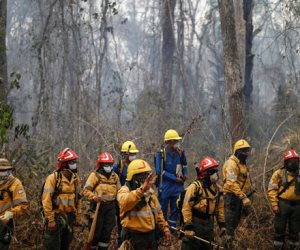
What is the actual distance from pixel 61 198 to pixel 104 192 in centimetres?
107

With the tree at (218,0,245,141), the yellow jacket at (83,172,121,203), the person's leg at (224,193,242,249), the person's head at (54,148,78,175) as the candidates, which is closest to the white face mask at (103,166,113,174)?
the yellow jacket at (83,172,121,203)

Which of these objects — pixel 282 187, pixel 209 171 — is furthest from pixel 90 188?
pixel 282 187

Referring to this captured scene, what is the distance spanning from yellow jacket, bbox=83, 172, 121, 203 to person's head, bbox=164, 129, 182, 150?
1.47 meters

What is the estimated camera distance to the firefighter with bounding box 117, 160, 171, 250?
581 centimetres

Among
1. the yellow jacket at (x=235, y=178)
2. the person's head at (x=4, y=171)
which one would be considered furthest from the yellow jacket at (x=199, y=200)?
the person's head at (x=4, y=171)

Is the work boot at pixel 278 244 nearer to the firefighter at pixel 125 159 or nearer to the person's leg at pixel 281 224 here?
the person's leg at pixel 281 224

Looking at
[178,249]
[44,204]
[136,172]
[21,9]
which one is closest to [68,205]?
[44,204]

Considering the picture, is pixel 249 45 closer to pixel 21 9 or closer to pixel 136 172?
pixel 136 172

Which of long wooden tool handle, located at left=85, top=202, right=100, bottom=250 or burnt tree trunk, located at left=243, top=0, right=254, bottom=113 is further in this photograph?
burnt tree trunk, located at left=243, top=0, right=254, bottom=113

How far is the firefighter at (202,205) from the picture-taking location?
21.1 feet

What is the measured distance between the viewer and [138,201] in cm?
561

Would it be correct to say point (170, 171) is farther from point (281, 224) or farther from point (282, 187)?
point (281, 224)

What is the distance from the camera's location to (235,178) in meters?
8.01

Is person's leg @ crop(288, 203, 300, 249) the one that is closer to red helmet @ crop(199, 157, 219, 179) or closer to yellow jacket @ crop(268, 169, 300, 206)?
yellow jacket @ crop(268, 169, 300, 206)
